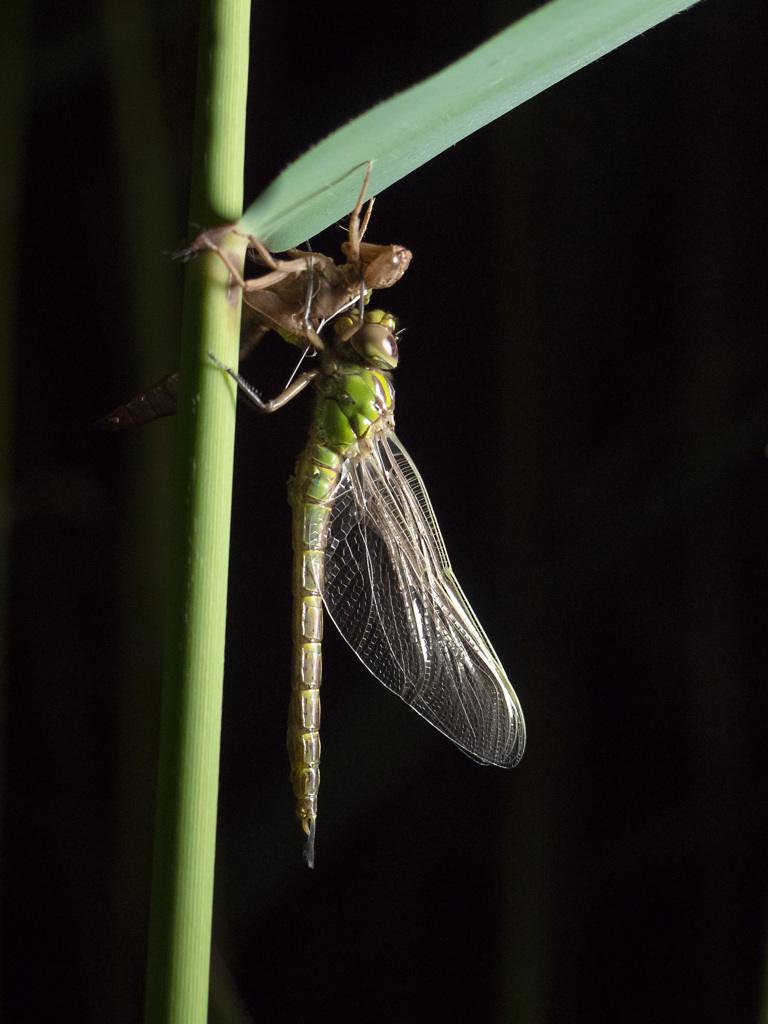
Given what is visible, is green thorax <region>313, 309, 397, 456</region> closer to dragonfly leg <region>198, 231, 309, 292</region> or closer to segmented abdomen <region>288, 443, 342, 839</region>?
segmented abdomen <region>288, 443, 342, 839</region>

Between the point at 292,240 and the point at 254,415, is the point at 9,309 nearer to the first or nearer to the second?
the point at 254,415

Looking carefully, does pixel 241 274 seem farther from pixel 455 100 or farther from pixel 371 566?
pixel 371 566

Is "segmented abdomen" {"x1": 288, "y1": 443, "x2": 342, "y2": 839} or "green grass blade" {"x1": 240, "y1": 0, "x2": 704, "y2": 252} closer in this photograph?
"green grass blade" {"x1": 240, "y1": 0, "x2": 704, "y2": 252}

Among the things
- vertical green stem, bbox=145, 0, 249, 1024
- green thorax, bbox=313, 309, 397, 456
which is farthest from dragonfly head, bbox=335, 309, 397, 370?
vertical green stem, bbox=145, 0, 249, 1024

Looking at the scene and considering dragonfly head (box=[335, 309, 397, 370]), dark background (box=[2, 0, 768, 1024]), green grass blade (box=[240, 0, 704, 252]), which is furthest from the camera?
dark background (box=[2, 0, 768, 1024])

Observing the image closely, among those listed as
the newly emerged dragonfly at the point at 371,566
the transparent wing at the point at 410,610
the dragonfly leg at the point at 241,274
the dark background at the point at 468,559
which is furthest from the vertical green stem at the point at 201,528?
the dark background at the point at 468,559

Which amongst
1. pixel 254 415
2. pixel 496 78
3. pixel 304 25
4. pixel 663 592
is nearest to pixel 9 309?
pixel 254 415

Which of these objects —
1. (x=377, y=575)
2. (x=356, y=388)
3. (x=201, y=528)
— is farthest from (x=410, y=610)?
(x=201, y=528)

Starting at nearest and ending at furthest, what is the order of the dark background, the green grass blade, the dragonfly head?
the green grass blade → the dragonfly head → the dark background
